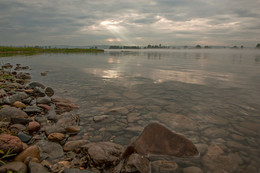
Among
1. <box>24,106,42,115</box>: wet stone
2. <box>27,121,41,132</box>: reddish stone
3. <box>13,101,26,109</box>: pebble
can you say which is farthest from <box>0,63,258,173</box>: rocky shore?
<box>13,101,26,109</box>: pebble

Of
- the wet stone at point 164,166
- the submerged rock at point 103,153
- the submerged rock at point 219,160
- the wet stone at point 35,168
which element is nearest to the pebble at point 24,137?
the wet stone at point 35,168

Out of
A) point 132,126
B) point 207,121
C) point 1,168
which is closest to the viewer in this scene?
point 1,168

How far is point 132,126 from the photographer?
5.91m

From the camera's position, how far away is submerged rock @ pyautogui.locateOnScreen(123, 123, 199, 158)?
14.0 feet

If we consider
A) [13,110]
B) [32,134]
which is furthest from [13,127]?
[13,110]

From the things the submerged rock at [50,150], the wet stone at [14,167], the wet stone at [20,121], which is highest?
the wet stone at [20,121]

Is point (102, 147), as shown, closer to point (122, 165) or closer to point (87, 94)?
point (122, 165)

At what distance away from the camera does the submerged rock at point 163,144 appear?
4277mm

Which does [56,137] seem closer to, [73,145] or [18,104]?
[73,145]

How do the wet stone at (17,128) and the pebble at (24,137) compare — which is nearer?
the pebble at (24,137)

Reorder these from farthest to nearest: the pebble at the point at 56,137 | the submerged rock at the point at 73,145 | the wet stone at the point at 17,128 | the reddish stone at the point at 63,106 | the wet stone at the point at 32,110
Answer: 1. the reddish stone at the point at 63,106
2. the wet stone at the point at 32,110
3. the wet stone at the point at 17,128
4. the pebble at the point at 56,137
5. the submerged rock at the point at 73,145

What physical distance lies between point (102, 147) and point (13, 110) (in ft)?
13.8

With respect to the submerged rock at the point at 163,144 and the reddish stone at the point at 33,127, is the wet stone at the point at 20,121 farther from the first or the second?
the submerged rock at the point at 163,144

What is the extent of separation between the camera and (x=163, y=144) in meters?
4.40
